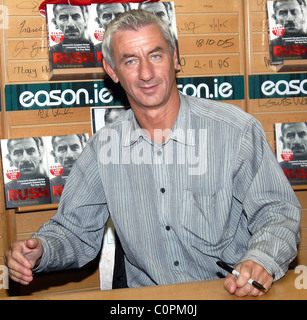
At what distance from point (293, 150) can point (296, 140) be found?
6cm

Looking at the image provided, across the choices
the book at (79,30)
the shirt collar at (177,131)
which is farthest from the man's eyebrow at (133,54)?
the book at (79,30)

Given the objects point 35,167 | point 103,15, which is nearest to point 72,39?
point 103,15

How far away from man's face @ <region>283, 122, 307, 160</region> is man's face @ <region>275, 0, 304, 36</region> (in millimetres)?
565

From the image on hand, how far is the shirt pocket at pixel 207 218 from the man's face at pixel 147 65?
0.44 m

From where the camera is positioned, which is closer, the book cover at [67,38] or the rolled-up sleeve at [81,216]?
the rolled-up sleeve at [81,216]

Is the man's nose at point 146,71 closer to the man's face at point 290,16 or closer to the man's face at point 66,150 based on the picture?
the man's face at point 66,150

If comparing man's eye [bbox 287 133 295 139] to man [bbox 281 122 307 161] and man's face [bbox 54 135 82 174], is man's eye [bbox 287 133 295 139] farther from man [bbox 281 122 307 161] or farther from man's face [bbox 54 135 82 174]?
man's face [bbox 54 135 82 174]

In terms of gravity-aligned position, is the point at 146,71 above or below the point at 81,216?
above

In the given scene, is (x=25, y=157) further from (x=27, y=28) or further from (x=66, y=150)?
(x=27, y=28)

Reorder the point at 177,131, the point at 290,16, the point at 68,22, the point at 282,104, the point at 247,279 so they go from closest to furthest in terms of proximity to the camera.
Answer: the point at 247,279, the point at 177,131, the point at 68,22, the point at 290,16, the point at 282,104

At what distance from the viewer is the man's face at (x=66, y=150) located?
279 centimetres

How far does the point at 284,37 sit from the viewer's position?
2.94 meters

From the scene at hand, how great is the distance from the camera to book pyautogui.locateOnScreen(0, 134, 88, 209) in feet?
8.96

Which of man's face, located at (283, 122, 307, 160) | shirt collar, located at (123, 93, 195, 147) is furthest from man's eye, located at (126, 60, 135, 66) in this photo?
man's face, located at (283, 122, 307, 160)
